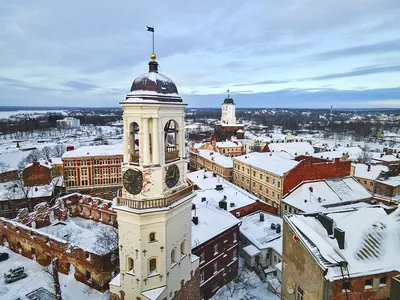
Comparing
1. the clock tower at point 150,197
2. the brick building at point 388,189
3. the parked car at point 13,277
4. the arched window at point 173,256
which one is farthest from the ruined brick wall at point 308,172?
the parked car at point 13,277

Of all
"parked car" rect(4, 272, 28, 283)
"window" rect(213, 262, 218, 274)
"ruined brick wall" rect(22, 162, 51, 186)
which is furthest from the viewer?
"ruined brick wall" rect(22, 162, 51, 186)

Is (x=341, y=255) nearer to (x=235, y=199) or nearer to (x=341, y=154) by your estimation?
(x=235, y=199)

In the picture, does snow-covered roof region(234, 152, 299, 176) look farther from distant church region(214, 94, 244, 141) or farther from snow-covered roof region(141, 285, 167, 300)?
distant church region(214, 94, 244, 141)

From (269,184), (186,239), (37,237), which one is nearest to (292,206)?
(269,184)

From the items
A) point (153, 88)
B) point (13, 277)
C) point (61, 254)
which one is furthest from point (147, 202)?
point (13, 277)

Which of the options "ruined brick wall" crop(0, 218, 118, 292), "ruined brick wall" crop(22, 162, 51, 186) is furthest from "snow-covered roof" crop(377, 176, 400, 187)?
"ruined brick wall" crop(22, 162, 51, 186)

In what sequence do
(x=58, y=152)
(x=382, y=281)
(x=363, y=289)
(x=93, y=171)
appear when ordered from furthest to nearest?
1. (x=58, y=152)
2. (x=93, y=171)
3. (x=382, y=281)
4. (x=363, y=289)

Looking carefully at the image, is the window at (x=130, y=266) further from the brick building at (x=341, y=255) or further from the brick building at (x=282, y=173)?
the brick building at (x=282, y=173)
